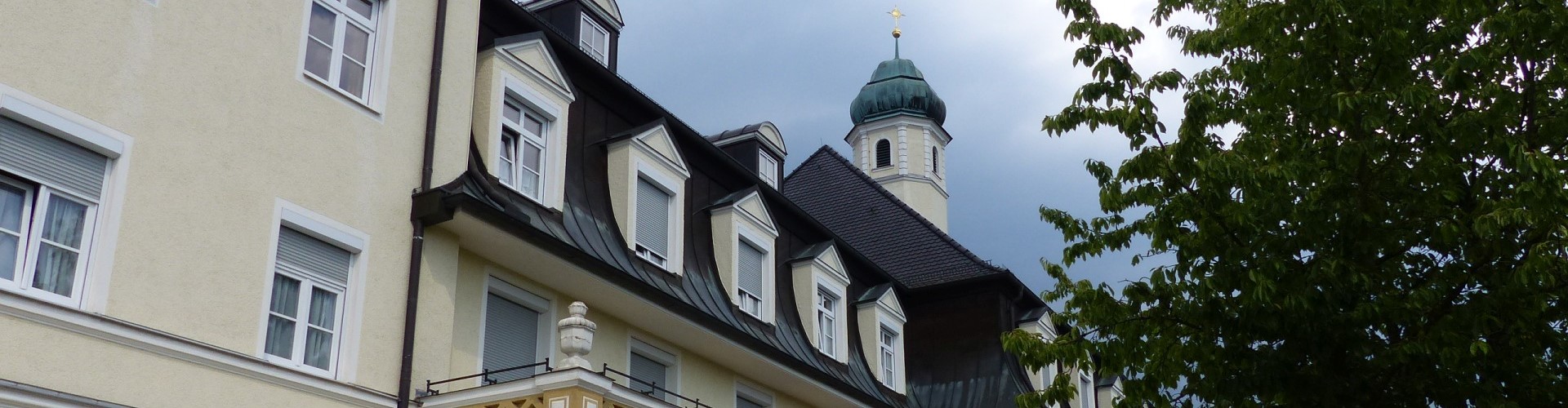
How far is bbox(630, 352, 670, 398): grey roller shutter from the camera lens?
1659cm

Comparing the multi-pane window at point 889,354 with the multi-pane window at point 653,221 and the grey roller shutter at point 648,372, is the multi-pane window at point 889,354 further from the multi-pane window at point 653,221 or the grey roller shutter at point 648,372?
the multi-pane window at point 653,221

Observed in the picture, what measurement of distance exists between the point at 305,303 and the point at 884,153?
36.9 metres

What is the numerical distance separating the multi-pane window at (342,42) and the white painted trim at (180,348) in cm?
257

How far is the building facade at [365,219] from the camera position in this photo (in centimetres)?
955

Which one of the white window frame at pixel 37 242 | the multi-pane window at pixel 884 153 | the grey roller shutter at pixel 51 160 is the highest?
the multi-pane window at pixel 884 153

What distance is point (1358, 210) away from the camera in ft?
43.4

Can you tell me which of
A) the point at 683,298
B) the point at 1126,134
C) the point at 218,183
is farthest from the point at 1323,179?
the point at 218,183

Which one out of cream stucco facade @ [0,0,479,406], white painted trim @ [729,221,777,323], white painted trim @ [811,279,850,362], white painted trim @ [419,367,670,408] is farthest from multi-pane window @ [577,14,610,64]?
white painted trim @ [419,367,670,408]

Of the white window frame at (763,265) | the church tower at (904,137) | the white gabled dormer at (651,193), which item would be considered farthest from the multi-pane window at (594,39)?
the church tower at (904,137)

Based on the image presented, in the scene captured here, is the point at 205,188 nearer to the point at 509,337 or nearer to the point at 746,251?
the point at 509,337

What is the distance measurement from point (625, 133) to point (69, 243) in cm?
782

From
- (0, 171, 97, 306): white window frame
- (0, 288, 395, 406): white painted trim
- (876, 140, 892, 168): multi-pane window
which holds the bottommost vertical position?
(0, 288, 395, 406): white painted trim

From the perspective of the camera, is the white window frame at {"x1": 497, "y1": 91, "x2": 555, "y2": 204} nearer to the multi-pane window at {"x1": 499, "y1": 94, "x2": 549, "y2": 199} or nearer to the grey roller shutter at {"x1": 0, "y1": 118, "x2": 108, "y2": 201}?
the multi-pane window at {"x1": 499, "y1": 94, "x2": 549, "y2": 199}

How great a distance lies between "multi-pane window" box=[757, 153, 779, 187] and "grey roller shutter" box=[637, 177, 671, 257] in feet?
15.8
